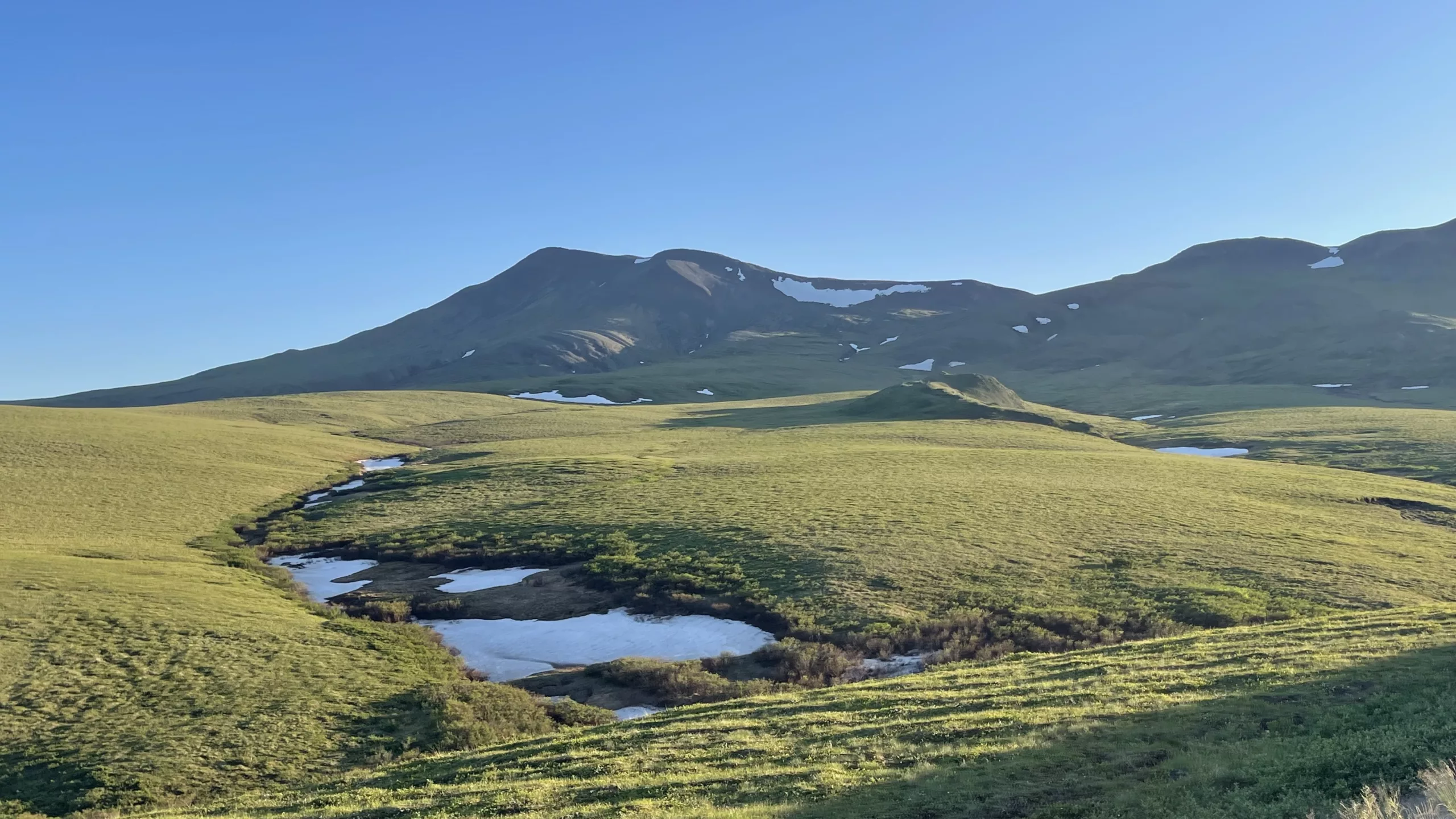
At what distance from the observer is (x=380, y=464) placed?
8112cm

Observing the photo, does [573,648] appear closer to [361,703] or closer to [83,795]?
[361,703]

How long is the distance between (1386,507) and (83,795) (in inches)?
2539

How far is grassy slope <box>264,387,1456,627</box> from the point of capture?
35.7 meters

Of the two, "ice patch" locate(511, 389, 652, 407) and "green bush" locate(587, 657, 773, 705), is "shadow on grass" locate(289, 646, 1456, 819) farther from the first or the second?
"ice patch" locate(511, 389, 652, 407)

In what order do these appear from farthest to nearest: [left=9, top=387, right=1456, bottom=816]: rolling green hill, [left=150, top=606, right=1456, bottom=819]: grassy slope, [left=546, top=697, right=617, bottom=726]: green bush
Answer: [left=546, top=697, right=617, bottom=726]: green bush, [left=9, top=387, right=1456, bottom=816]: rolling green hill, [left=150, top=606, right=1456, bottom=819]: grassy slope

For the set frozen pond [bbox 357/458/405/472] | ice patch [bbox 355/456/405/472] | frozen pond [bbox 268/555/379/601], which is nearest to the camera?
frozen pond [bbox 268/555/379/601]

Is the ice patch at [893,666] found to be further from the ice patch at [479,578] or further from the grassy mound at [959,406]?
the grassy mound at [959,406]

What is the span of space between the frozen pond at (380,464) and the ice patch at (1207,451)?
244 feet

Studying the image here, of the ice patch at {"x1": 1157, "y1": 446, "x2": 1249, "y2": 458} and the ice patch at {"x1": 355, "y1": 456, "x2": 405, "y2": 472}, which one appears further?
the ice patch at {"x1": 1157, "y1": 446, "x2": 1249, "y2": 458}

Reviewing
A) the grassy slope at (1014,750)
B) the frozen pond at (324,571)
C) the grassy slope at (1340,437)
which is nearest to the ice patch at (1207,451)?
the grassy slope at (1340,437)

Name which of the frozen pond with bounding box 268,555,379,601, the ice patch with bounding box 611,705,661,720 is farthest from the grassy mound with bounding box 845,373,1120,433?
the ice patch with bounding box 611,705,661,720

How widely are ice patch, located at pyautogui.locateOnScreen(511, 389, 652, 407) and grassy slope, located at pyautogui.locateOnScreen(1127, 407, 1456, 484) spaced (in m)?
96.0

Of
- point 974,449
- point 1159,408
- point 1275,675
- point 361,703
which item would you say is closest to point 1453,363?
point 1159,408

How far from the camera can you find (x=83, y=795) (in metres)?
18.5
